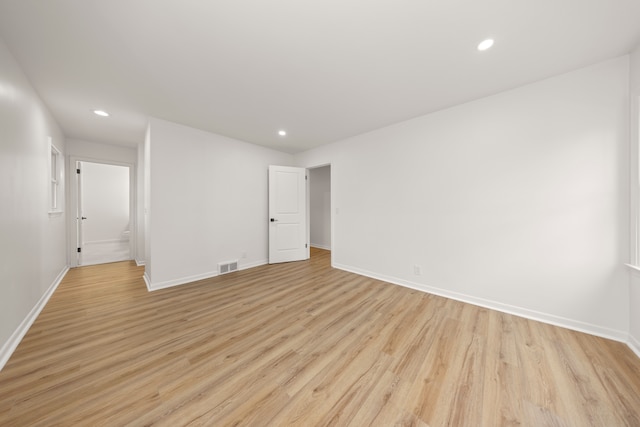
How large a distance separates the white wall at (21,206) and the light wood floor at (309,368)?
0.88 feet

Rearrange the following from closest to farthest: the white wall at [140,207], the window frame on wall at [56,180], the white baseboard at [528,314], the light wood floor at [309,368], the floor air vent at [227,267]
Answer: the light wood floor at [309,368] < the white baseboard at [528,314] < the window frame on wall at [56,180] < the floor air vent at [227,267] < the white wall at [140,207]

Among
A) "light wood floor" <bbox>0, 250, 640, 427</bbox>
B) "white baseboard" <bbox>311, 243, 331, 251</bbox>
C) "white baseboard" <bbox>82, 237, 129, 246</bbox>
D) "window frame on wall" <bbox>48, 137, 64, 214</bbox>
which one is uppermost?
"window frame on wall" <bbox>48, 137, 64, 214</bbox>

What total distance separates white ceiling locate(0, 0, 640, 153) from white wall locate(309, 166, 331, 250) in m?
3.32

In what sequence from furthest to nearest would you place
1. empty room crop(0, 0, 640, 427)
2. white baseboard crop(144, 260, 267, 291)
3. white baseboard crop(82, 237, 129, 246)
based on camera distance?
white baseboard crop(82, 237, 129, 246)
white baseboard crop(144, 260, 267, 291)
empty room crop(0, 0, 640, 427)

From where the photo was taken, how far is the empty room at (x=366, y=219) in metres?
1.32

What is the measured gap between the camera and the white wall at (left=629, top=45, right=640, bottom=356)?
1668 millimetres

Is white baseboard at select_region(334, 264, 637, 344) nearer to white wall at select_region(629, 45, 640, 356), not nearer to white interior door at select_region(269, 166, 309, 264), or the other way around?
white wall at select_region(629, 45, 640, 356)

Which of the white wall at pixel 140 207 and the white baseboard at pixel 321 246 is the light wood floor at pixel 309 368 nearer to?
the white wall at pixel 140 207

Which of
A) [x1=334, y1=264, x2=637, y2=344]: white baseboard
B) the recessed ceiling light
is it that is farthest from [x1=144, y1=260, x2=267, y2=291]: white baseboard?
the recessed ceiling light

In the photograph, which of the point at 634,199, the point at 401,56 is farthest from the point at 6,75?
the point at 634,199

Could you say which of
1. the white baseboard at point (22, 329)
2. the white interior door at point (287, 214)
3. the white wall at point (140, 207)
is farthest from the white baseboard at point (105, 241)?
the white interior door at point (287, 214)

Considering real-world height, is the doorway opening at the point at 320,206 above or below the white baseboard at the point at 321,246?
above

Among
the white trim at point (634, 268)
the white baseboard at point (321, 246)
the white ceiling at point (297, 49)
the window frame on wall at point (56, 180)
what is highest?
the white ceiling at point (297, 49)

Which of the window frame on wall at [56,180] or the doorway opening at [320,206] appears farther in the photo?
the doorway opening at [320,206]
